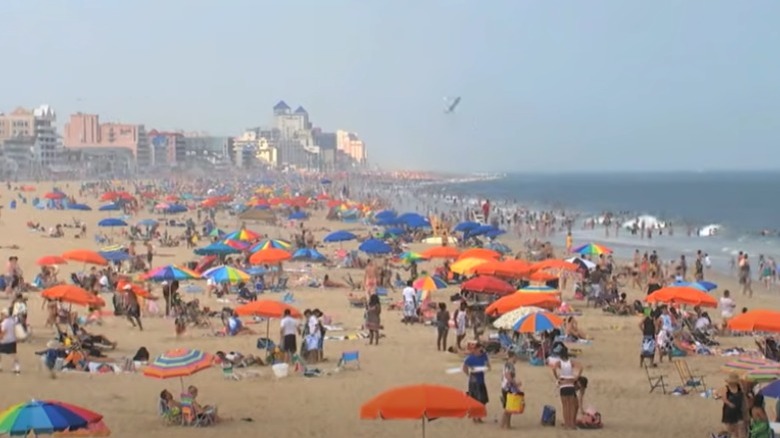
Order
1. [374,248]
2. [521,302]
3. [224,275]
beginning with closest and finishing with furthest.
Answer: [521,302], [224,275], [374,248]

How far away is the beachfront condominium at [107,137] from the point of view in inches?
6353

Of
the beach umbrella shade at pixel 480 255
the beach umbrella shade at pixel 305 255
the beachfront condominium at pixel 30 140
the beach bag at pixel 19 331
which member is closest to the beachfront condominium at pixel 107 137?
the beachfront condominium at pixel 30 140

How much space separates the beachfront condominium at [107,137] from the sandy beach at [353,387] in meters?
144

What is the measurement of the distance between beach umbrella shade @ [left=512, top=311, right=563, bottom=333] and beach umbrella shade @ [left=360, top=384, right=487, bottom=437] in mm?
4620

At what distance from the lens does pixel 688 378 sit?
12406 mm

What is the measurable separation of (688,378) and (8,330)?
8821mm

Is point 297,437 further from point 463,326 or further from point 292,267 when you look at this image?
point 292,267

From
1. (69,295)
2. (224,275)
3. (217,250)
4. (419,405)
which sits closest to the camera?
(419,405)

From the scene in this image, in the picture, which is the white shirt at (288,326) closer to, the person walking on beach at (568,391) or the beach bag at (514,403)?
the beach bag at (514,403)

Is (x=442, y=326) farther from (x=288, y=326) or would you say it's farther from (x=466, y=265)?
(x=466, y=265)

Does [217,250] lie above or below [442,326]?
above

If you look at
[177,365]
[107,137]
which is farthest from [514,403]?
[107,137]

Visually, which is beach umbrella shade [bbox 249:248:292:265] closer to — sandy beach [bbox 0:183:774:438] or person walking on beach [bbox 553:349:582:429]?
sandy beach [bbox 0:183:774:438]

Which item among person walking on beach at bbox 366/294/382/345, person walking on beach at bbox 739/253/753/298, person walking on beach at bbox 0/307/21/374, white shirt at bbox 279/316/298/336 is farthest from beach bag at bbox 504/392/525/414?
person walking on beach at bbox 739/253/753/298
